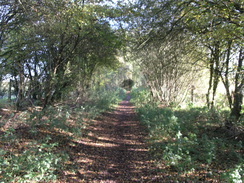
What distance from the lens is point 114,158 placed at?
17.0 ft

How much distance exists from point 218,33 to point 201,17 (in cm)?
78

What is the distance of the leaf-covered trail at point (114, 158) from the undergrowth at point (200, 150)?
454 millimetres

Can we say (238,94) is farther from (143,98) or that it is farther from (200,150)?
(143,98)

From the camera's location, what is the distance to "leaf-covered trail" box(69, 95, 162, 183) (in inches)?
162

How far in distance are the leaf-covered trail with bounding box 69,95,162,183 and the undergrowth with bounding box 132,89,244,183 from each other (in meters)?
0.45

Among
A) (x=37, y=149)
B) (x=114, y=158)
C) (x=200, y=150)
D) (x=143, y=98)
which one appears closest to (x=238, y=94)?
(x=200, y=150)

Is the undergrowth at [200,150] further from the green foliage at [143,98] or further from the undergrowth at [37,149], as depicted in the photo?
the green foliage at [143,98]

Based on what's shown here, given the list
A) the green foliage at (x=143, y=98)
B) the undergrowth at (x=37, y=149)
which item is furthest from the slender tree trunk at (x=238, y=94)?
the green foliage at (x=143, y=98)

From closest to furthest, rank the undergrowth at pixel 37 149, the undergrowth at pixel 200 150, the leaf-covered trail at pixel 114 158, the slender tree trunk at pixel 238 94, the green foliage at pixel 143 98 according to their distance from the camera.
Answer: the undergrowth at pixel 37 149 → the undergrowth at pixel 200 150 → the leaf-covered trail at pixel 114 158 → the slender tree trunk at pixel 238 94 → the green foliage at pixel 143 98

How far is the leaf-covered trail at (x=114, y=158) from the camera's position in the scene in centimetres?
411

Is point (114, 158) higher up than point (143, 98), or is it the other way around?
point (143, 98)

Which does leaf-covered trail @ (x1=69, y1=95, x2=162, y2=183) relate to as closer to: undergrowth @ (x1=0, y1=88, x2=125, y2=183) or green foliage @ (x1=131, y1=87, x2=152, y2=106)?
undergrowth @ (x1=0, y1=88, x2=125, y2=183)

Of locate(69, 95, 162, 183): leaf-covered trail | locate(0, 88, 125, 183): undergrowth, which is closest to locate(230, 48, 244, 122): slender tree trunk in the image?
locate(69, 95, 162, 183): leaf-covered trail

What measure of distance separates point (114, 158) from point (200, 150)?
2478 mm
